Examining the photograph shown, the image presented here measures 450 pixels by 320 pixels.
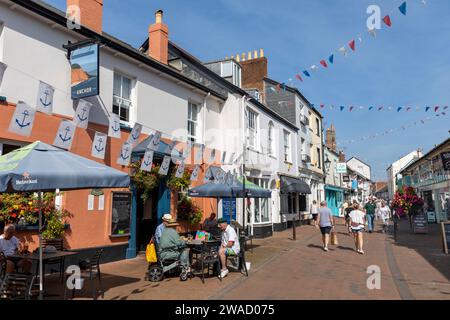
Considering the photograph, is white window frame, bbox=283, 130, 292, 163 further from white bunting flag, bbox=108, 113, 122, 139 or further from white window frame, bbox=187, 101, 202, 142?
white bunting flag, bbox=108, 113, 122, 139

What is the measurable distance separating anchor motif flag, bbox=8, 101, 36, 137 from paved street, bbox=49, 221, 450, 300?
10.2ft

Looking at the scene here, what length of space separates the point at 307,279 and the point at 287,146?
50.3 feet

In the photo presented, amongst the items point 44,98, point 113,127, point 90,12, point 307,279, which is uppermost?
point 90,12

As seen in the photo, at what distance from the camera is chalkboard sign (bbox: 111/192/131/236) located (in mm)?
10188

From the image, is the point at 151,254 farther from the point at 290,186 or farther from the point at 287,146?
the point at 287,146

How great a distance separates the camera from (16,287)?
5168 millimetres

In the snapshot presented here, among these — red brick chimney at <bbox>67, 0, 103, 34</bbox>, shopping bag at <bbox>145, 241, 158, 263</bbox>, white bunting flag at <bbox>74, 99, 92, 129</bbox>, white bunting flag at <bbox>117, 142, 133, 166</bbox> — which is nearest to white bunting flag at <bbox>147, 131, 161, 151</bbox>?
white bunting flag at <bbox>117, 142, 133, 166</bbox>

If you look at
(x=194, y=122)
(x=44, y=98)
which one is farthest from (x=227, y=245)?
(x=194, y=122)

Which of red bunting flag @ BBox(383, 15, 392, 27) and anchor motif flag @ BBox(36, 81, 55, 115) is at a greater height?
red bunting flag @ BBox(383, 15, 392, 27)

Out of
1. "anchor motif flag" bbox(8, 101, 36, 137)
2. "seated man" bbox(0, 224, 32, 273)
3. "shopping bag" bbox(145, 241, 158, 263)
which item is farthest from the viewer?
"shopping bag" bbox(145, 241, 158, 263)

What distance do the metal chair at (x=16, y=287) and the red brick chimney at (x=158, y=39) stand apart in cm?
1044

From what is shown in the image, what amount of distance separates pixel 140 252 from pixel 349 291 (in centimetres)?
697
